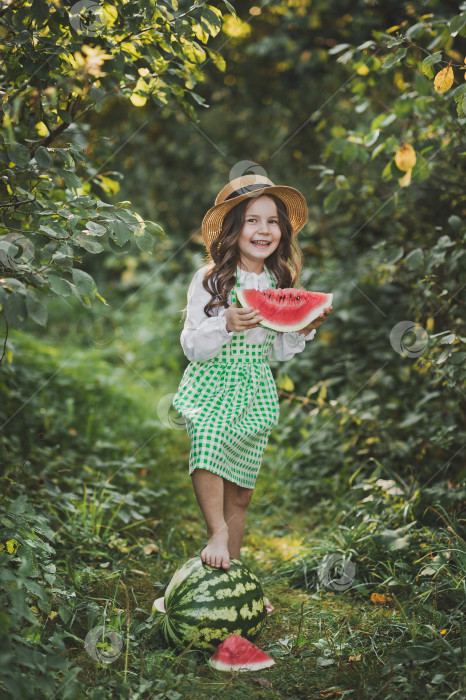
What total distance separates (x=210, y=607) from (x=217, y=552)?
0.23 metres

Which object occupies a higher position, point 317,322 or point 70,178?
point 70,178

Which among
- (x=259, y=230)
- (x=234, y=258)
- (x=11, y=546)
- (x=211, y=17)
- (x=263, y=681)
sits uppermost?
(x=211, y=17)

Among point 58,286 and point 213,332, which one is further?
point 213,332

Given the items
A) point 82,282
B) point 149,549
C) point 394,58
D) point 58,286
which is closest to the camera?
point 58,286

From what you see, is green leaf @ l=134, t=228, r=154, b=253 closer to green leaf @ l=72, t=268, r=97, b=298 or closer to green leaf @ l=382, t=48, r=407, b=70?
green leaf @ l=72, t=268, r=97, b=298

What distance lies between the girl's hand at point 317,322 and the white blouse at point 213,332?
4cm

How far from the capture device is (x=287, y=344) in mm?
3363

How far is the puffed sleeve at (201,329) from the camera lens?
297 centimetres

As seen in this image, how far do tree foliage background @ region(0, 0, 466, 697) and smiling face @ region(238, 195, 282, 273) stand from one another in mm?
458

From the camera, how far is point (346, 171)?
6332mm

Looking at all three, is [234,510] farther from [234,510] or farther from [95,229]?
[95,229]

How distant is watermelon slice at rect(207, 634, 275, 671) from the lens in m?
2.62

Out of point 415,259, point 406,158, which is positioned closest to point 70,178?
point 406,158

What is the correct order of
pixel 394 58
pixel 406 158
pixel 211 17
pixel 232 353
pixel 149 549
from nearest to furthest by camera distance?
1. pixel 211 17
2. pixel 394 58
3. pixel 232 353
4. pixel 406 158
5. pixel 149 549
